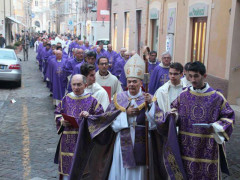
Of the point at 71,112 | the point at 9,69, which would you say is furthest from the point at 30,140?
the point at 9,69

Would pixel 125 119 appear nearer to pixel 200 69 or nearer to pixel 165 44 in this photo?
pixel 200 69

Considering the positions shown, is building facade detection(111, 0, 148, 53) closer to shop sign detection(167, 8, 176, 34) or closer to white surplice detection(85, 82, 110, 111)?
shop sign detection(167, 8, 176, 34)

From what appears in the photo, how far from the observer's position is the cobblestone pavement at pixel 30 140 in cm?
649

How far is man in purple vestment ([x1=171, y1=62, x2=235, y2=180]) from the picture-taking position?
15.3 ft

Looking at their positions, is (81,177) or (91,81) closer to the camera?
(81,177)

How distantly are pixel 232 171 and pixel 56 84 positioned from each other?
643 centimetres

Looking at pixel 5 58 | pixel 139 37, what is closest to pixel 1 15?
pixel 139 37

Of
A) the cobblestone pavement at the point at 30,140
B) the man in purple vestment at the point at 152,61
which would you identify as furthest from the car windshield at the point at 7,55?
the man in purple vestment at the point at 152,61

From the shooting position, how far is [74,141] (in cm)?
521

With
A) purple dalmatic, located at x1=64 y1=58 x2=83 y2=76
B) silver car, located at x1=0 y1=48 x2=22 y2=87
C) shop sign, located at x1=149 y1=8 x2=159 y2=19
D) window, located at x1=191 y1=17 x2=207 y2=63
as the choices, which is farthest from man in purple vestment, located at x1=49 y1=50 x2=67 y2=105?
shop sign, located at x1=149 y1=8 x2=159 y2=19

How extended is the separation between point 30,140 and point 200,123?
454 centimetres

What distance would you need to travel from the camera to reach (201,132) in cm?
469

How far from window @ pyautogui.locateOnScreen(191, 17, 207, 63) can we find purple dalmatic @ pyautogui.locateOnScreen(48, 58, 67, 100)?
4.83 metres

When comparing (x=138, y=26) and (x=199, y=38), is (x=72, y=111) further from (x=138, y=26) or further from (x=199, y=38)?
(x=138, y=26)
